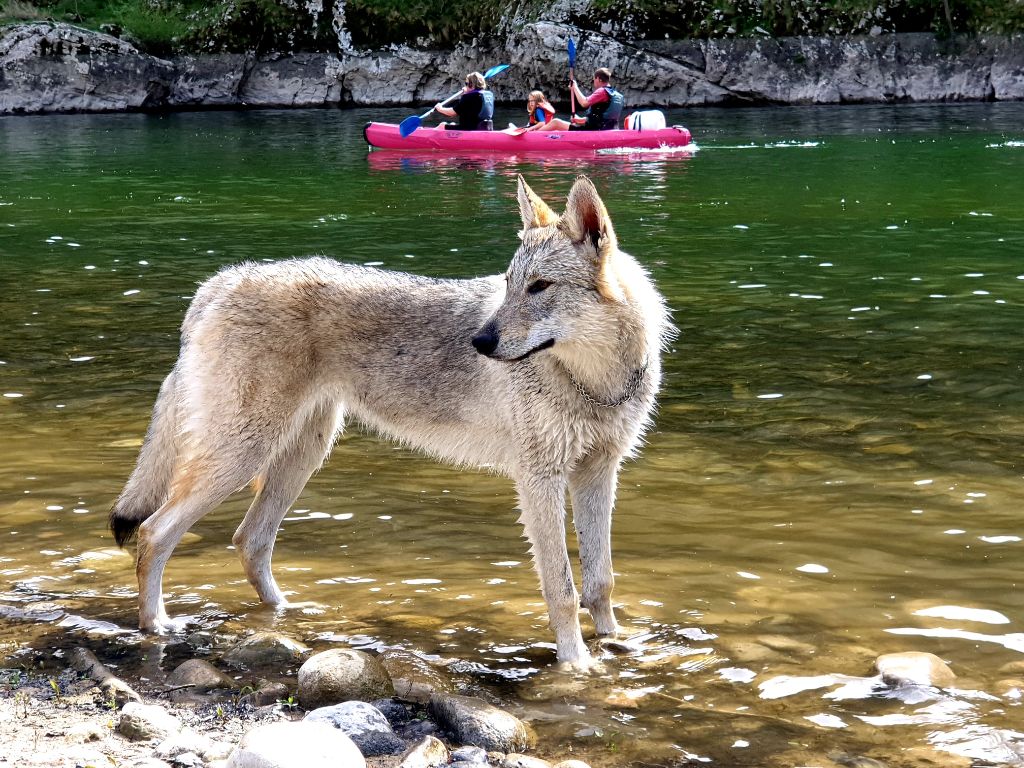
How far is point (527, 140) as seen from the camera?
84.6 feet

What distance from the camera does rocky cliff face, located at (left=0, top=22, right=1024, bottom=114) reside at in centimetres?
3625

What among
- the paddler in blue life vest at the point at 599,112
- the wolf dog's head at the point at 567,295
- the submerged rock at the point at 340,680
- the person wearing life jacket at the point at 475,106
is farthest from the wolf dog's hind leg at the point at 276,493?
the person wearing life jacket at the point at 475,106

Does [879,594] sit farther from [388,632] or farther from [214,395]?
[214,395]

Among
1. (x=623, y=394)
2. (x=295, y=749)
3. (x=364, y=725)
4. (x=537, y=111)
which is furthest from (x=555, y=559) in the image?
(x=537, y=111)

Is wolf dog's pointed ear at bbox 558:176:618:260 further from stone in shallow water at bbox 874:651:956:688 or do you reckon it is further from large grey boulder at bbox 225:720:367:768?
large grey boulder at bbox 225:720:367:768

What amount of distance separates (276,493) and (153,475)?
1.89 feet

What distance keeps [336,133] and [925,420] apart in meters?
26.1

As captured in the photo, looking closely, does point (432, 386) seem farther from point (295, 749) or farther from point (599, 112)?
point (599, 112)

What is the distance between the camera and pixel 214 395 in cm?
525

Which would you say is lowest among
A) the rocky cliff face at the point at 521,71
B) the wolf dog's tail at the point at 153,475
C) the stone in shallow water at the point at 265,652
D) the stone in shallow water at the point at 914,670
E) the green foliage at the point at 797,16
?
the stone in shallow water at the point at 914,670

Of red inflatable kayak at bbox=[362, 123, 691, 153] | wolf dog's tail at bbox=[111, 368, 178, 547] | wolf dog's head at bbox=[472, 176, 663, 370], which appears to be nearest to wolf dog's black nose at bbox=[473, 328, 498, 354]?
wolf dog's head at bbox=[472, 176, 663, 370]

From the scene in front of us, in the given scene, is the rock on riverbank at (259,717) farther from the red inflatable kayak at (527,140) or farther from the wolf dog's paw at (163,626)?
the red inflatable kayak at (527,140)

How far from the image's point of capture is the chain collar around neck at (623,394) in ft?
16.5

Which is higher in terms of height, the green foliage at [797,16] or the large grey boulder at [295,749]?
the green foliage at [797,16]
